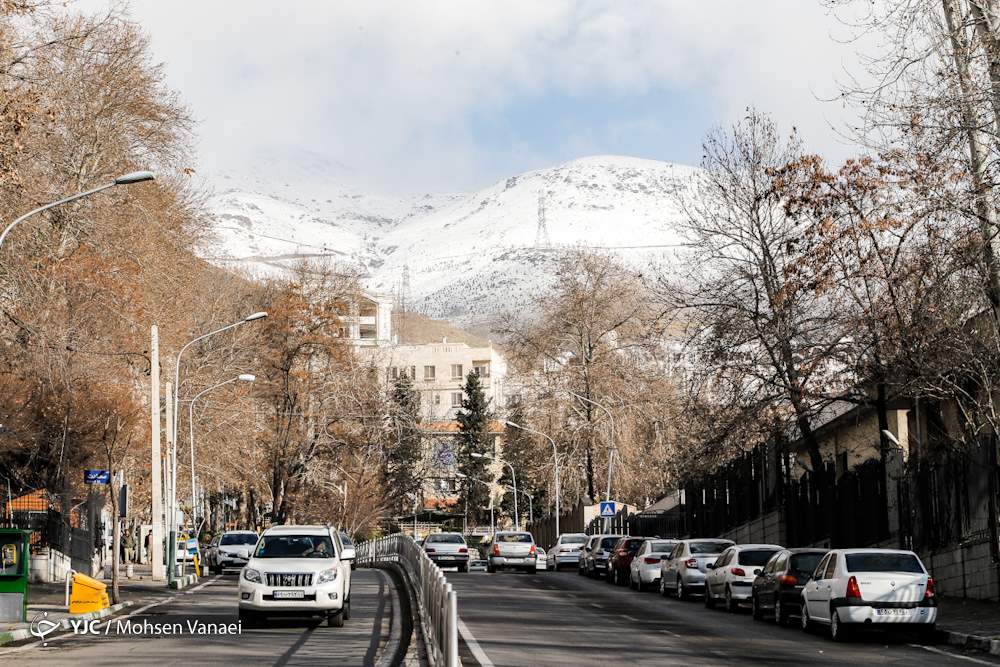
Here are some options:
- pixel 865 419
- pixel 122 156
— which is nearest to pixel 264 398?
pixel 122 156

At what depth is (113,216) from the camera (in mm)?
45094

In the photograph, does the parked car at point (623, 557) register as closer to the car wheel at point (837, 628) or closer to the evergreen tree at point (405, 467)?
the car wheel at point (837, 628)

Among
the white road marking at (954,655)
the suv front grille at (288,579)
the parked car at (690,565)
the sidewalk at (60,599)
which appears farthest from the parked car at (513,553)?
the white road marking at (954,655)

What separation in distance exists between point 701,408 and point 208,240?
24798 millimetres

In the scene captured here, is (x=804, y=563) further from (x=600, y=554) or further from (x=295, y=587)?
(x=600, y=554)

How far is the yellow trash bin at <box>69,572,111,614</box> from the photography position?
84.7ft

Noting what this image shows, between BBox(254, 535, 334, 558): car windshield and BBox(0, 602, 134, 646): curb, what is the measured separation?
365cm

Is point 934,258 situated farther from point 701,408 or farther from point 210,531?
point 210,531

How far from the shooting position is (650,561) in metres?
39.5

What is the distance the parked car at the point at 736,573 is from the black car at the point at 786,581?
6.22 feet

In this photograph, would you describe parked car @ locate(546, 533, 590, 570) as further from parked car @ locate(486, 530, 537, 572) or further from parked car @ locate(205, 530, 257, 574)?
parked car @ locate(205, 530, 257, 574)

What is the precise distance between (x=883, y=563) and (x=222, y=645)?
10398 mm

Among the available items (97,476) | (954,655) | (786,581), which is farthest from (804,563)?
(97,476)

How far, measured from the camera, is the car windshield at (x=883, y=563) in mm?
22047
